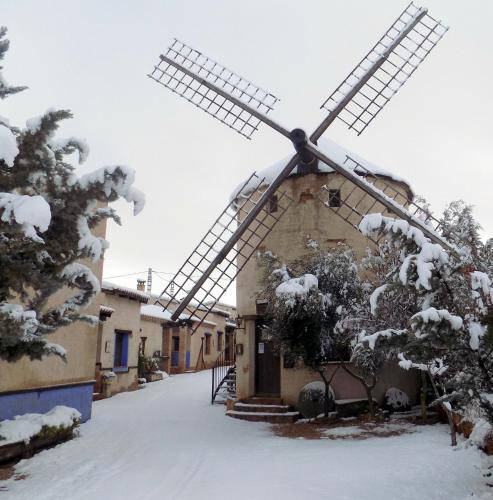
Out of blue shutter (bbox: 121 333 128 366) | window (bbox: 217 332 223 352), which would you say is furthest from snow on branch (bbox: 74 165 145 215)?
window (bbox: 217 332 223 352)

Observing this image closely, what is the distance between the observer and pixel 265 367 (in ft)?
44.2

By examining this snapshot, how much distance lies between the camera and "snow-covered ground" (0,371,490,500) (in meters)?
5.89

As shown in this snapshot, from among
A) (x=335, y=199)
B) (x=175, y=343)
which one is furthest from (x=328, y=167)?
(x=175, y=343)

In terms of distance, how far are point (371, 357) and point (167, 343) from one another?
18.9 m

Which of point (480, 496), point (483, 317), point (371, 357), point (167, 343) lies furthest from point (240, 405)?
point (167, 343)

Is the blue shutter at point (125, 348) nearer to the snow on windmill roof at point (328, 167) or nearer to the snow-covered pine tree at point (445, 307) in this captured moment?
the snow on windmill roof at point (328, 167)

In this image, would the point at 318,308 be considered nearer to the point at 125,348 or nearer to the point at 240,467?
the point at 240,467

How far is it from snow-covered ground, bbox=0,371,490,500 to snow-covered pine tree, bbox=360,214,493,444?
147 centimetres

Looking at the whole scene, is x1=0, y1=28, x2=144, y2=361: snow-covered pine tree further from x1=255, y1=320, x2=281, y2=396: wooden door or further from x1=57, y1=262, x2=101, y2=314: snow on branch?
x1=255, y1=320, x2=281, y2=396: wooden door

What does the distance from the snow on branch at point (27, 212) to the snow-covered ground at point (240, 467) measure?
354 centimetres

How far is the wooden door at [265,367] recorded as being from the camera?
13312 millimetres

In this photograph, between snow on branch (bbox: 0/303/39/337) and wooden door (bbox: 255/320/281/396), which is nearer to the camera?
snow on branch (bbox: 0/303/39/337)

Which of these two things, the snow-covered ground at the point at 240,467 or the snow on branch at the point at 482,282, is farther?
the snow-covered ground at the point at 240,467

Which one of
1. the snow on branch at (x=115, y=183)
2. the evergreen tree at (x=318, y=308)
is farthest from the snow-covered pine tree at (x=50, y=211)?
the evergreen tree at (x=318, y=308)
